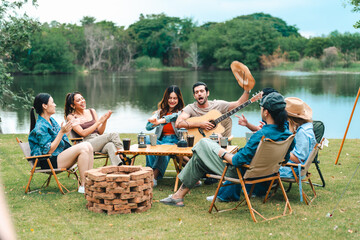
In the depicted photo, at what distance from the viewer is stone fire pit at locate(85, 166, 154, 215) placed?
165 inches

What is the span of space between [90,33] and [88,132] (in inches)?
2651

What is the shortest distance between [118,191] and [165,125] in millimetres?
1964

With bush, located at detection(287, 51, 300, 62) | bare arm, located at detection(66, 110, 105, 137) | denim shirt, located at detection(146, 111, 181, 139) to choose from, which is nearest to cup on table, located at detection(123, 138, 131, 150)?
denim shirt, located at detection(146, 111, 181, 139)

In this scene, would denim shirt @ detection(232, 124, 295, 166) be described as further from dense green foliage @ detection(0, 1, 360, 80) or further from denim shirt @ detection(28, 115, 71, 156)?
dense green foliage @ detection(0, 1, 360, 80)

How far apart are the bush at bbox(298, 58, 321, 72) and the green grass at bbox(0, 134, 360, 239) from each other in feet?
177

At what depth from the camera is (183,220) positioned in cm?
407

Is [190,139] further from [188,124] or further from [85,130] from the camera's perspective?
[85,130]

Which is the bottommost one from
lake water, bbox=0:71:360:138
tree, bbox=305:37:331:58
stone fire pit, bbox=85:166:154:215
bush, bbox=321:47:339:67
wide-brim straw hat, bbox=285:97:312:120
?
lake water, bbox=0:71:360:138

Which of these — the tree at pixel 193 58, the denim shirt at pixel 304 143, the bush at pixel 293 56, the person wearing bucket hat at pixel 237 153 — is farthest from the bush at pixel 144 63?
the person wearing bucket hat at pixel 237 153

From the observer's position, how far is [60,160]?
5.02 m

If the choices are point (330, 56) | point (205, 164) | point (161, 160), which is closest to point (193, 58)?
point (330, 56)

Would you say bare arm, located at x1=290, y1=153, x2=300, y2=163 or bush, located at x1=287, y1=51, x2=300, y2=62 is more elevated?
bush, located at x1=287, y1=51, x2=300, y2=62

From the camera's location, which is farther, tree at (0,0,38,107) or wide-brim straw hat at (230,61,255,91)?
Result: tree at (0,0,38,107)

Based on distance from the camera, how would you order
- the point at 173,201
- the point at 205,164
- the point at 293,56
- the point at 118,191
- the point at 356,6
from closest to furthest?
the point at 118,191 → the point at 205,164 → the point at 173,201 → the point at 356,6 → the point at 293,56
